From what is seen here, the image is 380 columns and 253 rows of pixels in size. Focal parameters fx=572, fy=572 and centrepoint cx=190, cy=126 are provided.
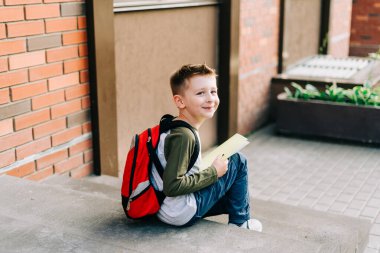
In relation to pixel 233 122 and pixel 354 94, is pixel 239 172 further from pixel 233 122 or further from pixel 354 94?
pixel 354 94

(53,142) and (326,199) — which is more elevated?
(53,142)

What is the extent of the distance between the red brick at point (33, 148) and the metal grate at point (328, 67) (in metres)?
4.78

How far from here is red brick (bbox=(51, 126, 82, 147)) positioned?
417 centimetres

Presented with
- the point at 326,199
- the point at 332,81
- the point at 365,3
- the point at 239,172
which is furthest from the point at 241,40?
the point at 365,3

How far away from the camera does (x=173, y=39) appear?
5789mm

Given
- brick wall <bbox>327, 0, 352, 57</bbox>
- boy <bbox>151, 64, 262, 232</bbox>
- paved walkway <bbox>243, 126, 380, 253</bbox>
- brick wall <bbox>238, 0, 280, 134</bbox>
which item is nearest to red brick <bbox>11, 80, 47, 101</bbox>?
boy <bbox>151, 64, 262, 232</bbox>

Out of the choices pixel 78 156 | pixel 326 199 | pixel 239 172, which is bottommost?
pixel 326 199

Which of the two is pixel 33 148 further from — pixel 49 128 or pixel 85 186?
pixel 85 186

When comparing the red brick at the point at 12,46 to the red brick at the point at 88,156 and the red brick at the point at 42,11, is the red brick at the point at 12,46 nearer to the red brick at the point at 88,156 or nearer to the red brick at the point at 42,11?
the red brick at the point at 42,11

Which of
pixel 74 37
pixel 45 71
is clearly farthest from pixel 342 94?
pixel 45 71

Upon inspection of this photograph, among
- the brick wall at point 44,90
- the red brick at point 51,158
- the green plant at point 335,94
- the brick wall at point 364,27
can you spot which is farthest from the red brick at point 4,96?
the brick wall at point 364,27

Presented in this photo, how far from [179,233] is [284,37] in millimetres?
5654

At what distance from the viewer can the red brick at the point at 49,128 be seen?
3.98 m

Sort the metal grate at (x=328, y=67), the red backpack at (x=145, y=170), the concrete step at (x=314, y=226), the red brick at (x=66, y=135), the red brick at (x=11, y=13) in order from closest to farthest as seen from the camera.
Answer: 1. the red backpack at (x=145, y=170)
2. the concrete step at (x=314, y=226)
3. the red brick at (x=11, y=13)
4. the red brick at (x=66, y=135)
5. the metal grate at (x=328, y=67)
